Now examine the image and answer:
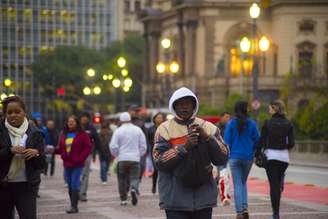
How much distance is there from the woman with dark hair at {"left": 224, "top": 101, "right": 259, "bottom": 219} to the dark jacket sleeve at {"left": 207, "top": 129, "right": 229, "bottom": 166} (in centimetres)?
664

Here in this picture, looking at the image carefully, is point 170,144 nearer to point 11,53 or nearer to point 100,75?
point 100,75

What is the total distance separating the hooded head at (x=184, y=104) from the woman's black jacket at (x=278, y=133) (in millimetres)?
6406

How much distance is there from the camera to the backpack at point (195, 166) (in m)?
9.79

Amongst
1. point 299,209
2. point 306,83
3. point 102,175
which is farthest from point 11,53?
point 299,209

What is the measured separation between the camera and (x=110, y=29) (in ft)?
515

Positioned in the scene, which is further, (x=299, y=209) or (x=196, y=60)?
(x=196, y=60)

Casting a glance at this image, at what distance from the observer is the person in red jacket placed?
65.2ft

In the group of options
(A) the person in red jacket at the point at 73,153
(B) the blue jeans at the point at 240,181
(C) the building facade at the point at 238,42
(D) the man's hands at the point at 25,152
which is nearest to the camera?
(D) the man's hands at the point at 25,152

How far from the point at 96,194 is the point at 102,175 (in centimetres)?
524

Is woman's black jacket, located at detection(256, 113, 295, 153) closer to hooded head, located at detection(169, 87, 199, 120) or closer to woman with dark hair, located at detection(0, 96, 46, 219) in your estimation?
woman with dark hair, located at detection(0, 96, 46, 219)

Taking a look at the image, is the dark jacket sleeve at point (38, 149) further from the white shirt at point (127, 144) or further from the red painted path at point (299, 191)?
the red painted path at point (299, 191)

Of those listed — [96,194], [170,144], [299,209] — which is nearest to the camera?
[170,144]

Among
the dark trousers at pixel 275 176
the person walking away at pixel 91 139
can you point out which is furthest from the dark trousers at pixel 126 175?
the dark trousers at pixel 275 176

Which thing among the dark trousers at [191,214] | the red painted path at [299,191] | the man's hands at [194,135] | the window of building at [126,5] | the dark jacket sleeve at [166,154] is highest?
the window of building at [126,5]
